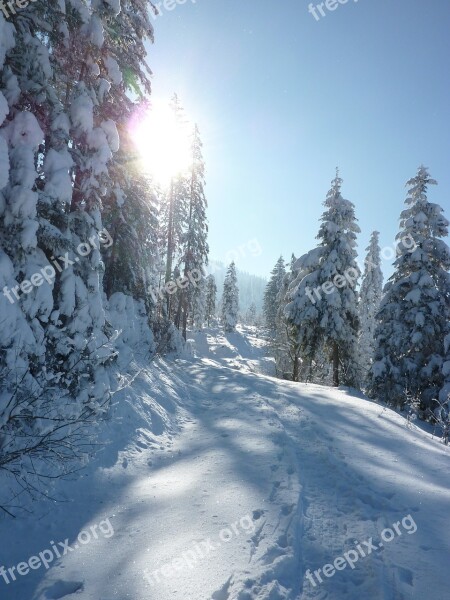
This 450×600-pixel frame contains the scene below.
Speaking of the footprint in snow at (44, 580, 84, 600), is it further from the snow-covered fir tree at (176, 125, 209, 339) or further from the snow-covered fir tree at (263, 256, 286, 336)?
the snow-covered fir tree at (263, 256, 286, 336)

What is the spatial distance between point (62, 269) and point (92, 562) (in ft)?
15.7

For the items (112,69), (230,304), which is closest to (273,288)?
(230,304)

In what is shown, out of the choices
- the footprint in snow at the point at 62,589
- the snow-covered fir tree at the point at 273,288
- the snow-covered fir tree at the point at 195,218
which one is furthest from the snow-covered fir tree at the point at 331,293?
the snow-covered fir tree at the point at 273,288

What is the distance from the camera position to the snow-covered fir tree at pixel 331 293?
63.8 feet

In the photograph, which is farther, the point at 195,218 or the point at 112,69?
the point at 195,218

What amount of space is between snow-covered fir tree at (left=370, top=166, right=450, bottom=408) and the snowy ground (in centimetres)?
953

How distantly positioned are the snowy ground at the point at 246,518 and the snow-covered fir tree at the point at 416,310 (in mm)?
9530

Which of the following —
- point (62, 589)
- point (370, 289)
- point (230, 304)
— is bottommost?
point (62, 589)

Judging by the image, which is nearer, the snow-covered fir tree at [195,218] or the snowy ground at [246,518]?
the snowy ground at [246,518]

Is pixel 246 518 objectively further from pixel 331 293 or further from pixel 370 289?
pixel 370 289

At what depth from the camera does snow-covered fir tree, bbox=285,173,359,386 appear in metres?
19.4

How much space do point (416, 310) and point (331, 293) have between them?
13.7 feet

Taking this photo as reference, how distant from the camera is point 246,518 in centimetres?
445

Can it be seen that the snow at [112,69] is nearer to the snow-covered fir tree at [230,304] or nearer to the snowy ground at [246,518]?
the snowy ground at [246,518]
